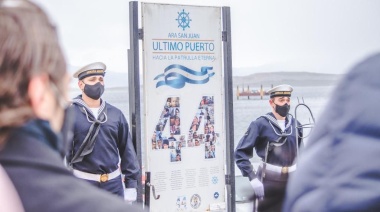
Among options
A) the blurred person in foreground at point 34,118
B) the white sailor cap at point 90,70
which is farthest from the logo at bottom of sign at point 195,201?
the blurred person in foreground at point 34,118

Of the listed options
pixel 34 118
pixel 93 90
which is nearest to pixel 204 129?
pixel 93 90

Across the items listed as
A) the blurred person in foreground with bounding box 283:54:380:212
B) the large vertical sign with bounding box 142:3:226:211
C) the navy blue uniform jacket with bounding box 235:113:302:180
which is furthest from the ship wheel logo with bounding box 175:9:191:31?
the blurred person in foreground with bounding box 283:54:380:212

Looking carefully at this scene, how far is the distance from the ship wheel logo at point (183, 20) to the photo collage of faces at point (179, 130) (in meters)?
0.52

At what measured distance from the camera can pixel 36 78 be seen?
2.38 ft

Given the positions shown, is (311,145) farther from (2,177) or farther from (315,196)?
(2,177)

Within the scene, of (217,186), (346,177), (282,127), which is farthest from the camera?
(282,127)

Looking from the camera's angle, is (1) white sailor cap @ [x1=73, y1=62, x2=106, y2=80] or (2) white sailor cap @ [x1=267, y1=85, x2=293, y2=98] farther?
(2) white sailor cap @ [x1=267, y1=85, x2=293, y2=98]

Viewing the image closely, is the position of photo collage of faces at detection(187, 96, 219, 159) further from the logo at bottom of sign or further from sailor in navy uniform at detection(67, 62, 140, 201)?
sailor in navy uniform at detection(67, 62, 140, 201)

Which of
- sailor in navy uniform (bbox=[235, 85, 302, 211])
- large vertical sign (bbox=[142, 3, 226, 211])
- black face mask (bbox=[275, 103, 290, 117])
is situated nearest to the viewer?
large vertical sign (bbox=[142, 3, 226, 211])

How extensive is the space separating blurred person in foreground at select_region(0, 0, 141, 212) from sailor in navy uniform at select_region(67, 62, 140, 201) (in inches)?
126

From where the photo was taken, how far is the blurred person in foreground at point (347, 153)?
61 cm

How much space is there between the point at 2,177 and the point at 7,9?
237mm

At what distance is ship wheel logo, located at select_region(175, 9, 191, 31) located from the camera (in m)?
3.81

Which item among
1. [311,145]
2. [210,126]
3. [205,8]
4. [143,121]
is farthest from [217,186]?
[311,145]
